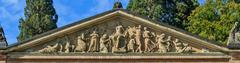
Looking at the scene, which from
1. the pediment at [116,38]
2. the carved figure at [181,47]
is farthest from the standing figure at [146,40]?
the carved figure at [181,47]

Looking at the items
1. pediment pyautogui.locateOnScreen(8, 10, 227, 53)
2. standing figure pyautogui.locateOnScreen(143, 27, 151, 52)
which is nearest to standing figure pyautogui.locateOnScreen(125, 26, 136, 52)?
pediment pyautogui.locateOnScreen(8, 10, 227, 53)

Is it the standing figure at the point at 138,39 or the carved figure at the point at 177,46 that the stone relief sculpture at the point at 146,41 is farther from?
the carved figure at the point at 177,46

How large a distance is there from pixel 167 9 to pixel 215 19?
5.69 m

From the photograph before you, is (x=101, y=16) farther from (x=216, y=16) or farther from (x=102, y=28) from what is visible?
(x=216, y=16)

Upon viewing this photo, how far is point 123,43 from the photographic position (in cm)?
3070

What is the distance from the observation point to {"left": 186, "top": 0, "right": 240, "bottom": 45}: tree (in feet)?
138

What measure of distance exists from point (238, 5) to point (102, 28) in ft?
45.4

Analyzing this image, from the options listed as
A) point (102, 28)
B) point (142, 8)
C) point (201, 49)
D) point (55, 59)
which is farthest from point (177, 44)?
point (142, 8)

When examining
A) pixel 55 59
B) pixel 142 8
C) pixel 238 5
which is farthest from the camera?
pixel 142 8

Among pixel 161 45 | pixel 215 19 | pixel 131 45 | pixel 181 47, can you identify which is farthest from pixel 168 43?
pixel 215 19

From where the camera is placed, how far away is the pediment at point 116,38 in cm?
3055

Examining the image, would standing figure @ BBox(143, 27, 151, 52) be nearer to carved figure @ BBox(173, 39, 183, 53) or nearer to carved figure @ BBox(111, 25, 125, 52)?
carved figure @ BBox(111, 25, 125, 52)

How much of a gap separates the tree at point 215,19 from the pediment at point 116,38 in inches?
435

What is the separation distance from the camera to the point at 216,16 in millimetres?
43688
